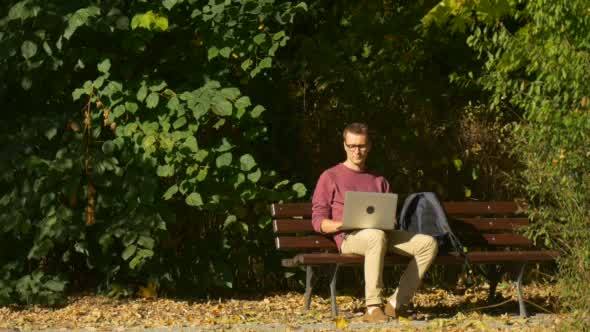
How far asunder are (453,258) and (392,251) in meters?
0.42

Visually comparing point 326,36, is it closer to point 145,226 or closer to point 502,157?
point 502,157

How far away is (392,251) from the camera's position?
329 inches

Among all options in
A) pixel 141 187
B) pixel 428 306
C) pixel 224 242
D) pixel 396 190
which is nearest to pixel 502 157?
pixel 396 190

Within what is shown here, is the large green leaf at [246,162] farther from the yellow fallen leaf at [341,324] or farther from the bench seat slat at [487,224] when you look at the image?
the yellow fallen leaf at [341,324]

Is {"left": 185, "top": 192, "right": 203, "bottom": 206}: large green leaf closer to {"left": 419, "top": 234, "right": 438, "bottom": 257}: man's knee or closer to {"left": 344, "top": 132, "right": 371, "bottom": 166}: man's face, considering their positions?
{"left": 344, "top": 132, "right": 371, "bottom": 166}: man's face

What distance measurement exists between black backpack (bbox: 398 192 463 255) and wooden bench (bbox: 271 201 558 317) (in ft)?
0.39

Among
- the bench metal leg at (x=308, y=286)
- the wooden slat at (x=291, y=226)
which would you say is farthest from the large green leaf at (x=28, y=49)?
the bench metal leg at (x=308, y=286)

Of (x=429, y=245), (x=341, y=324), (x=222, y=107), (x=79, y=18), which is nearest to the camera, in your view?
(x=341, y=324)

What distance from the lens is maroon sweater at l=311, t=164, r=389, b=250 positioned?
8398mm

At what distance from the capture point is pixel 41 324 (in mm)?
8352

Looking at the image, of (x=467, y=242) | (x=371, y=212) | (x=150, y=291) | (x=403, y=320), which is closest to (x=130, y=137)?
(x=150, y=291)

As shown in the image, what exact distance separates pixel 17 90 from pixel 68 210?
3.75 feet

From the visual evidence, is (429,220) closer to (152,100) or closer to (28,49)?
(152,100)

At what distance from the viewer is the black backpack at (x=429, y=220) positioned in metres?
8.34
